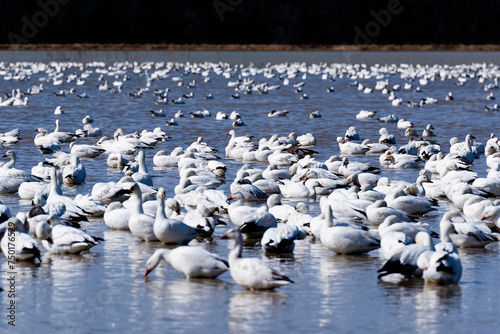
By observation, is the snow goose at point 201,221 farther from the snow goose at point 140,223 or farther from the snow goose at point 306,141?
the snow goose at point 306,141

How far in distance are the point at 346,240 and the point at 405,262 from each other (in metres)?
1.24

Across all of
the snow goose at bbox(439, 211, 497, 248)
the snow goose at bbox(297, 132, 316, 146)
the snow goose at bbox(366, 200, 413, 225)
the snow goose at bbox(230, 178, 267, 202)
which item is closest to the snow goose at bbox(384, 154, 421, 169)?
the snow goose at bbox(297, 132, 316, 146)

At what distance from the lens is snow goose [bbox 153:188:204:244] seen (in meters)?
10.5

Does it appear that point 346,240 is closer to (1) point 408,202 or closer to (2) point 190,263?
(2) point 190,263

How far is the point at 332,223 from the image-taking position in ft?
34.7

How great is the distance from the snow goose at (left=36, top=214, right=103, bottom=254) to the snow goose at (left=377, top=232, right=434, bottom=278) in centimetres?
329

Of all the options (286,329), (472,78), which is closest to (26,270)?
(286,329)

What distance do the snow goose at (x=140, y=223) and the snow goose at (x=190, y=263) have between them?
1.74 meters

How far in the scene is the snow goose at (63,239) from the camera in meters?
10.1

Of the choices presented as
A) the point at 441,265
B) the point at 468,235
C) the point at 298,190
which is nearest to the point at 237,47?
the point at 298,190

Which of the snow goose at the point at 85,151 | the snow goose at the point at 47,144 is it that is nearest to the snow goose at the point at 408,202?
the snow goose at the point at 85,151

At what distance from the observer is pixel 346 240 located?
1025cm
